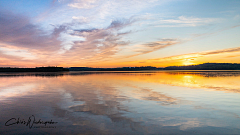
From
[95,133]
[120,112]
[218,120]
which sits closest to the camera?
[95,133]

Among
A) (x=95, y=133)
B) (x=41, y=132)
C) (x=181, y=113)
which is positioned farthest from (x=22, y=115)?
(x=181, y=113)

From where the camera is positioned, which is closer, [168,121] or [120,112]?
[168,121]

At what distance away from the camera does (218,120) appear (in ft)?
28.9

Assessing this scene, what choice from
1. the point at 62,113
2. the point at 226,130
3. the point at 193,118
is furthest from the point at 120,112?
the point at 226,130

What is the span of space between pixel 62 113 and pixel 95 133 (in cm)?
443

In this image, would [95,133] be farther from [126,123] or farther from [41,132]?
[41,132]

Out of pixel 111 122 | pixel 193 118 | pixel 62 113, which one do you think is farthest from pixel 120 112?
pixel 193 118

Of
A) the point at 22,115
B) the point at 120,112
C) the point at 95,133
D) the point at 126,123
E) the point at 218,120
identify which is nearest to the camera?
the point at 95,133

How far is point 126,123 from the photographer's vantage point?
27.1 ft

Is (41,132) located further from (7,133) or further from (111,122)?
(111,122)

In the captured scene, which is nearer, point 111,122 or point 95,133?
point 95,133

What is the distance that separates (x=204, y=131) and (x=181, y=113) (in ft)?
9.44

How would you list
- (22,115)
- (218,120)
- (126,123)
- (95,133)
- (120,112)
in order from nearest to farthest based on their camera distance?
(95,133), (126,123), (218,120), (22,115), (120,112)

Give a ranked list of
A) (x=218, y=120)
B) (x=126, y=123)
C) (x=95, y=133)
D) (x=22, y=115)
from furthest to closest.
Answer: (x=22, y=115) → (x=218, y=120) → (x=126, y=123) → (x=95, y=133)
